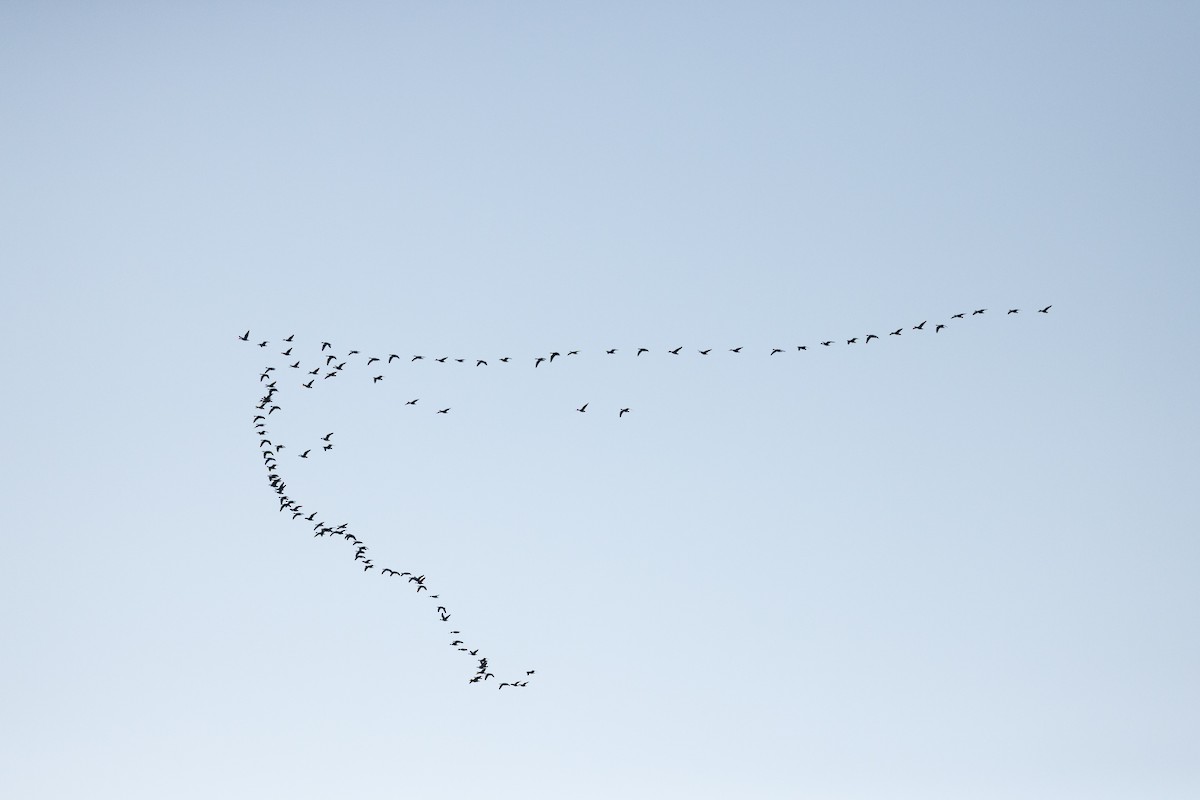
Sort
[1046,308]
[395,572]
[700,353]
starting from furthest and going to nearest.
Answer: [395,572], [1046,308], [700,353]

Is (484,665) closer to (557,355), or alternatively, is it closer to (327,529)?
(327,529)

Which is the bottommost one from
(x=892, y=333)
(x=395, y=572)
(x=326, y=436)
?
(x=395, y=572)

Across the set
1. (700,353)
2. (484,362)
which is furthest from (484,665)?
(700,353)

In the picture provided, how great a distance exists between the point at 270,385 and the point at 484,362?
11.6m

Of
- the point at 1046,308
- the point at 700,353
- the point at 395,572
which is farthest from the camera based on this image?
the point at 395,572

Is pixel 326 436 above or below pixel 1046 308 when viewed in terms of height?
below

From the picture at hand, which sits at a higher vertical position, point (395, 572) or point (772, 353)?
point (772, 353)

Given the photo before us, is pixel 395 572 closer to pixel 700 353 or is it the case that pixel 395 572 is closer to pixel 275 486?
pixel 275 486

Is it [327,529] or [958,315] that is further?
[327,529]

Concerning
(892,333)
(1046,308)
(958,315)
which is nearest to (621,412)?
(892,333)

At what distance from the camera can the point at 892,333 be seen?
191ft

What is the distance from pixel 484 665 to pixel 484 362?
15648mm

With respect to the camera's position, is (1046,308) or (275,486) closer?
(1046,308)

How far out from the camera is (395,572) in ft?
211
